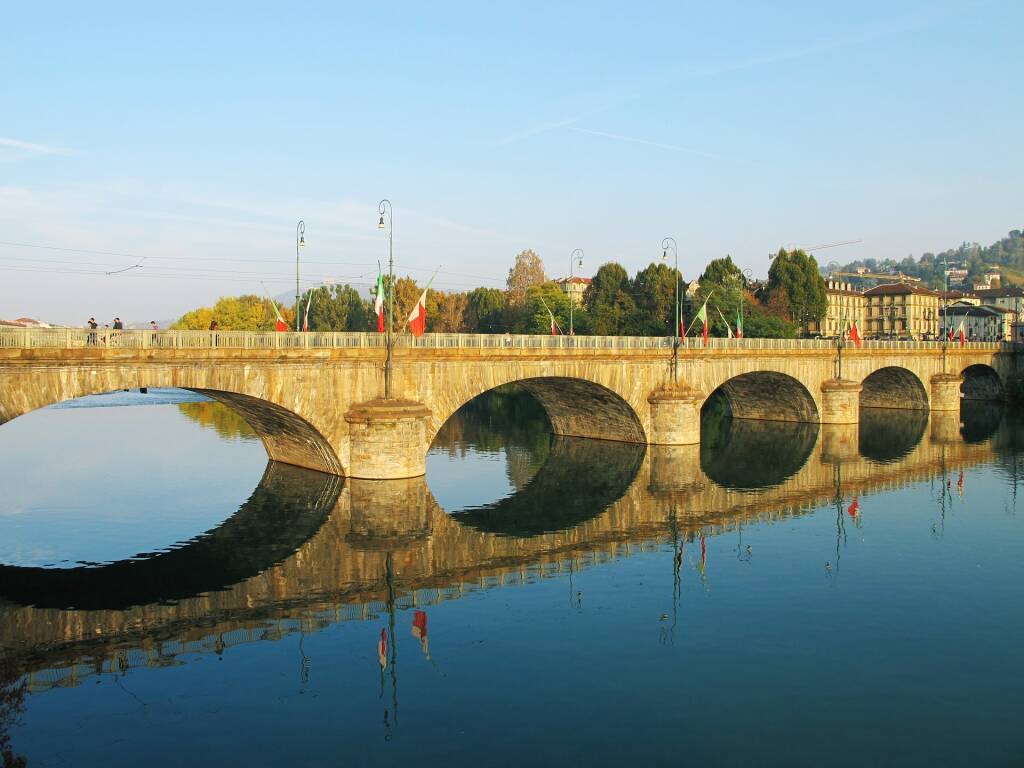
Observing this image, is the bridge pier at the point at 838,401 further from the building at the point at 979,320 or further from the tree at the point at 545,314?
the building at the point at 979,320

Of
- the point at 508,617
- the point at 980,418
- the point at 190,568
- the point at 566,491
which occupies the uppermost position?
the point at 980,418

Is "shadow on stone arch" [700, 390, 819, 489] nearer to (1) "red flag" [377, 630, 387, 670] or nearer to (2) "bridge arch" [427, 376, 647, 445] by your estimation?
(2) "bridge arch" [427, 376, 647, 445]

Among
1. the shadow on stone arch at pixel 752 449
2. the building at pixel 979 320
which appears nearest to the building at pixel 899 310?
the building at pixel 979 320

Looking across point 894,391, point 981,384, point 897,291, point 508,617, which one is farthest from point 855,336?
point 897,291

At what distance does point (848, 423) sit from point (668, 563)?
4743 cm

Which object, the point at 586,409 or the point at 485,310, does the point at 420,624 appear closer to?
the point at 586,409

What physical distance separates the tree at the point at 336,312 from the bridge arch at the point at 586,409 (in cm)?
8139

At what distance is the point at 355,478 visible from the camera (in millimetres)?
43594

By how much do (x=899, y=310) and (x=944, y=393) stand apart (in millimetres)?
94032

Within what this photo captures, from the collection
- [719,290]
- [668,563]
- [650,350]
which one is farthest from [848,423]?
[668,563]

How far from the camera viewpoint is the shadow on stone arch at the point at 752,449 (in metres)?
51.1

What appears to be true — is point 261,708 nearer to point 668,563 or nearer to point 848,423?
point 668,563

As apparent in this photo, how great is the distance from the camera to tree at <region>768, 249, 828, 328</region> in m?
124

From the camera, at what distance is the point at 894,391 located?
296 feet
